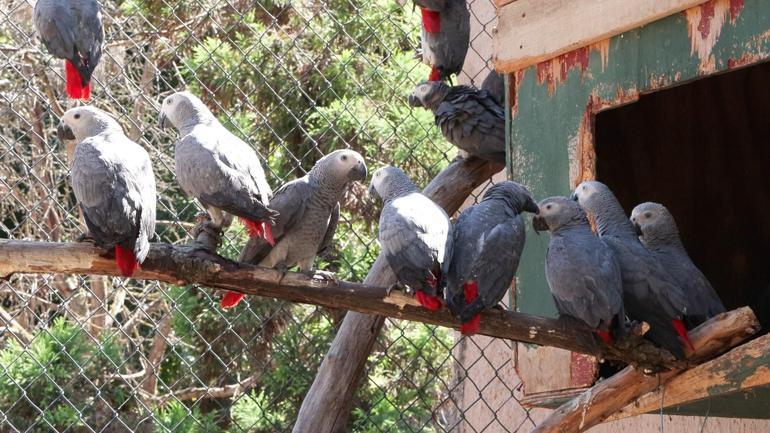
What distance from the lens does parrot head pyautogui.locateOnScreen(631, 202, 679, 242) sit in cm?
255

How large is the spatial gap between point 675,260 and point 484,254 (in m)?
0.58

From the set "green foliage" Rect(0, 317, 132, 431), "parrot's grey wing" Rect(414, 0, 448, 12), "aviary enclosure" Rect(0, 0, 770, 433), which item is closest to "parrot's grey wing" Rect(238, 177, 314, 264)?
"aviary enclosure" Rect(0, 0, 770, 433)

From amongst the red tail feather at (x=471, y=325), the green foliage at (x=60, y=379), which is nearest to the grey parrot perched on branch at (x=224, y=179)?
the red tail feather at (x=471, y=325)

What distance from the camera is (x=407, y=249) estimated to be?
2111 millimetres

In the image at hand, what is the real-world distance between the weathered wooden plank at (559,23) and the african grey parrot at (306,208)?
61 centimetres

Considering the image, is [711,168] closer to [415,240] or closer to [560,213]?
[560,213]

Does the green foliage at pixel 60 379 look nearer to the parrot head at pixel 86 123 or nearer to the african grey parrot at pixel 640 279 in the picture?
the parrot head at pixel 86 123

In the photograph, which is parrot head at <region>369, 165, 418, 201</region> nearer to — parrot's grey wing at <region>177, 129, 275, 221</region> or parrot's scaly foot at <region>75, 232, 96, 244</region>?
parrot's grey wing at <region>177, 129, 275, 221</region>

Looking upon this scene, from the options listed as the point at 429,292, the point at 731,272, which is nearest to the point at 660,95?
the point at 731,272

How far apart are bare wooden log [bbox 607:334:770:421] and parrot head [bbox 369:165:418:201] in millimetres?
744

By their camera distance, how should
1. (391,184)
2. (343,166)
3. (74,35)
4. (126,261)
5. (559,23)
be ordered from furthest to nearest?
(559,23) < (74,35) < (343,166) < (391,184) < (126,261)

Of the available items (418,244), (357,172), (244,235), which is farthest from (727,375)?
(244,235)

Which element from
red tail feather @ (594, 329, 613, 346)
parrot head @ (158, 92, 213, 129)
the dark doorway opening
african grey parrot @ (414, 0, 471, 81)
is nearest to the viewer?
red tail feather @ (594, 329, 613, 346)

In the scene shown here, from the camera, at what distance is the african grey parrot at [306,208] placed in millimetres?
2525
